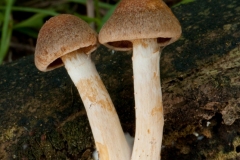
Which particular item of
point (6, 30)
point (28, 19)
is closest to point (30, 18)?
point (28, 19)

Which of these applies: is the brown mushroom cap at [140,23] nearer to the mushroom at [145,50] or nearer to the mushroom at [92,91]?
the mushroom at [145,50]

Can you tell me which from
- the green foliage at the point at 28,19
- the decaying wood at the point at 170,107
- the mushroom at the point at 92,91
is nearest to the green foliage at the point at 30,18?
the green foliage at the point at 28,19

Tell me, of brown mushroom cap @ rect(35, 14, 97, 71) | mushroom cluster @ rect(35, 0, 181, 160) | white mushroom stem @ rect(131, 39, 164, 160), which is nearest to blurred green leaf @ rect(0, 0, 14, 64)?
mushroom cluster @ rect(35, 0, 181, 160)

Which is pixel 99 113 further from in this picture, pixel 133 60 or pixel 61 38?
pixel 61 38

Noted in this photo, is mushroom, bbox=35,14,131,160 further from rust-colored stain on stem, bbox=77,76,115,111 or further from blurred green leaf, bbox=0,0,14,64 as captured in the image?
blurred green leaf, bbox=0,0,14,64

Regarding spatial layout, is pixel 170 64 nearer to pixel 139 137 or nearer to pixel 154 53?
pixel 154 53

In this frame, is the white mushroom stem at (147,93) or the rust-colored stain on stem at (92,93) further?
the rust-colored stain on stem at (92,93)

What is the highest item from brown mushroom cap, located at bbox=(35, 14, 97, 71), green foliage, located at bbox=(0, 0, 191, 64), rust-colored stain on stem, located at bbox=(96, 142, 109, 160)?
brown mushroom cap, located at bbox=(35, 14, 97, 71)
